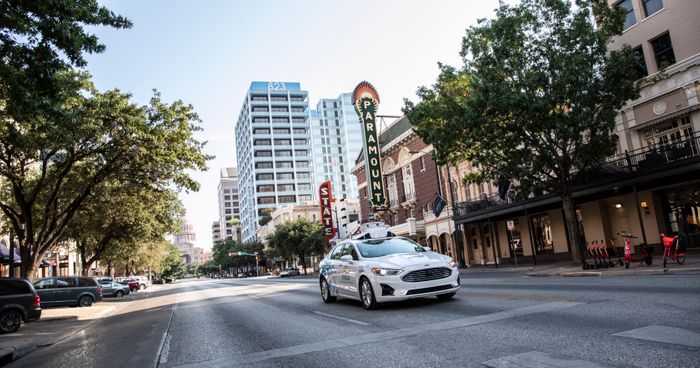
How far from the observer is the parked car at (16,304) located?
14562 millimetres

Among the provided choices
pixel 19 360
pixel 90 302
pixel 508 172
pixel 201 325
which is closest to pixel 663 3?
pixel 508 172

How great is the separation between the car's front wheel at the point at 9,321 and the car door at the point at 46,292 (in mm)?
10719

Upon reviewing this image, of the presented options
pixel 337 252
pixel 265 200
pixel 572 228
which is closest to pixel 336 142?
pixel 265 200

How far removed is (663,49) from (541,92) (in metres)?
6.69

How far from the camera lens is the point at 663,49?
908 inches

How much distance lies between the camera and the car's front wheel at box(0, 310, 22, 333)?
14.5 meters

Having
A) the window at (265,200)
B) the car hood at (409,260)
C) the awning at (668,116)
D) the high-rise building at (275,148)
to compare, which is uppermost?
the high-rise building at (275,148)

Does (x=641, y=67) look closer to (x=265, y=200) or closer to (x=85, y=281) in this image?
(x=85, y=281)

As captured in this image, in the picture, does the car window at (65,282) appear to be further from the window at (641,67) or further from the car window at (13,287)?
the window at (641,67)

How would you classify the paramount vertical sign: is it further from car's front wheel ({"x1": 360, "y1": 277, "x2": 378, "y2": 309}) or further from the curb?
the curb

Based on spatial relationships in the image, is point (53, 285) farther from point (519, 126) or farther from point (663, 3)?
point (663, 3)

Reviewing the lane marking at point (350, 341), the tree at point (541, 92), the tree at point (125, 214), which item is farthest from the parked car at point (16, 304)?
the tree at point (541, 92)

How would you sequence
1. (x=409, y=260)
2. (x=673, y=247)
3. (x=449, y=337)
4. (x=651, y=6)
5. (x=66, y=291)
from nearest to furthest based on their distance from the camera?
(x=449, y=337) < (x=409, y=260) < (x=673, y=247) < (x=651, y=6) < (x=66, y=291)

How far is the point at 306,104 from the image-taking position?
445 ft
